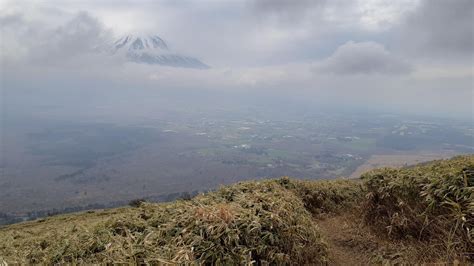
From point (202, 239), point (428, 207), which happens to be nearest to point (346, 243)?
point (428, 207)

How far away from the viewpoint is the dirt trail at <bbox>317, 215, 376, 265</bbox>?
21.8 ft

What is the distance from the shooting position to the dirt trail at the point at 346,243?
666cm

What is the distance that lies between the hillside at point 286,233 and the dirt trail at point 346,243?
0.08ft

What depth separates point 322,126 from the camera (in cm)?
17538

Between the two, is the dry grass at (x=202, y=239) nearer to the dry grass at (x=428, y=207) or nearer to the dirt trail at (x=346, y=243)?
the dirt trail at (x=346, y=243)

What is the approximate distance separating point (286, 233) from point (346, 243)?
94.0 inches

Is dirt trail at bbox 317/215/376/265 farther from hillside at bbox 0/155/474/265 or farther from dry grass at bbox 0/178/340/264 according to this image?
dry grass at bbox 0/178/340/264

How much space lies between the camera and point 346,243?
297 inches

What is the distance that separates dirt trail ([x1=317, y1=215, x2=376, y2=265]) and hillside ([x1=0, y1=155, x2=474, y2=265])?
0.02 meters

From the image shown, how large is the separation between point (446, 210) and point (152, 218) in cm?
559

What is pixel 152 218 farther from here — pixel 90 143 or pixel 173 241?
pixel 90 143

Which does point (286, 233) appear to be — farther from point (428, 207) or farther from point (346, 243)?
point (428, 207)

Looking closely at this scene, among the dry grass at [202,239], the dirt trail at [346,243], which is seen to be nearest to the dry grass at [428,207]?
the dirt trail at [346,243]

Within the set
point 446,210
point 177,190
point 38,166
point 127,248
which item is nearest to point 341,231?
point 446,210
